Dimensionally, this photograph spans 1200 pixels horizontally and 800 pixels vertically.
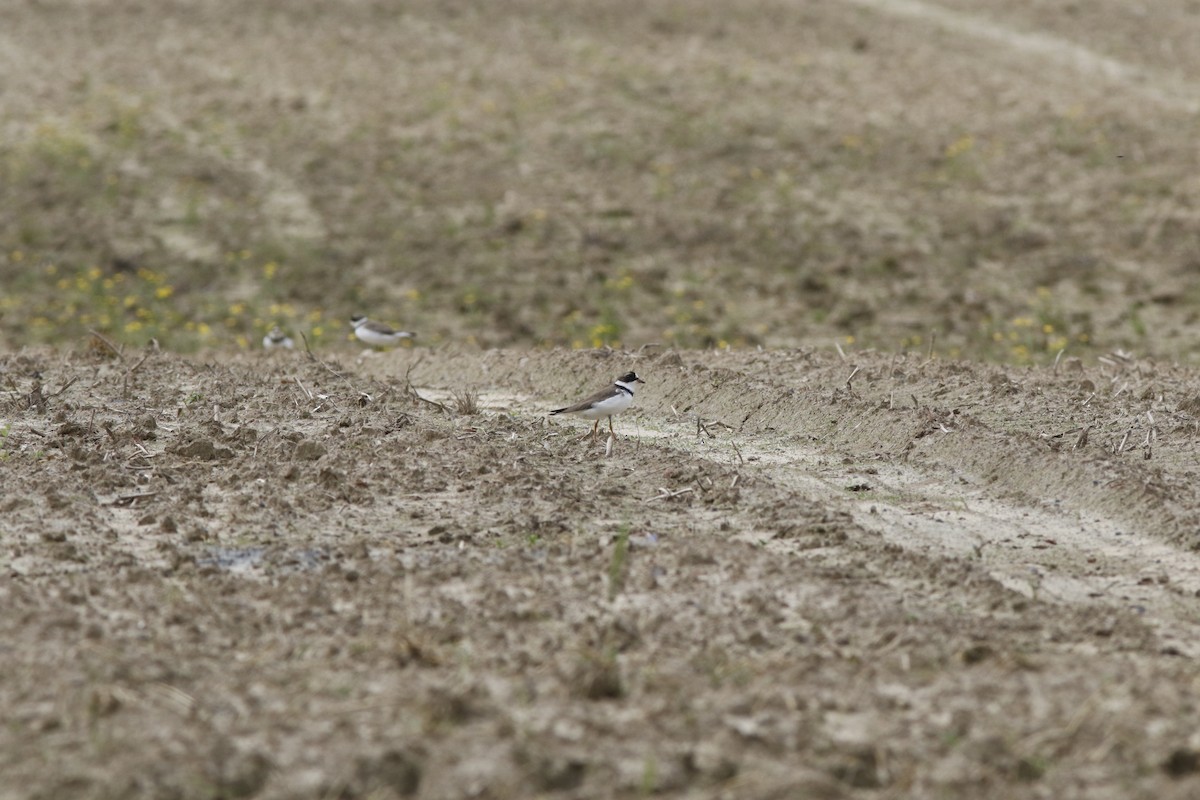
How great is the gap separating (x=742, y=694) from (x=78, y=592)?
10.1 ft

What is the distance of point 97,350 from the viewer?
11.9 metres

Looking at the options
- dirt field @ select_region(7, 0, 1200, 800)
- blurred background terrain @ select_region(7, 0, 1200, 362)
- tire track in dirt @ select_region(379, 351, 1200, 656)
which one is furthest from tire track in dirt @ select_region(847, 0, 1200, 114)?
tire track in dirt @ select_region(379, 351, 1200, 656)

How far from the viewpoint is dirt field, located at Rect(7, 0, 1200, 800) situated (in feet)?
16.1

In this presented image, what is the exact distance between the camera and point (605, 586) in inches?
252

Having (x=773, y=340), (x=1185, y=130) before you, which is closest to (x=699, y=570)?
(x=773, y=340)

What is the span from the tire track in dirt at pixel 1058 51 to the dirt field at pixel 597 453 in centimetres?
172

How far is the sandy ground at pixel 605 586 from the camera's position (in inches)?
187

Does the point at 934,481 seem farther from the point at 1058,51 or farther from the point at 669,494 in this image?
the point at 1058,51

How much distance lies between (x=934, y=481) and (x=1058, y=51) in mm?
22448

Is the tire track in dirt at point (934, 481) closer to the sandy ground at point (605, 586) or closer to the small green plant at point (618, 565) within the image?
the sandy ground at point (605, 586)

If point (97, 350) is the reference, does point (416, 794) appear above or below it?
above

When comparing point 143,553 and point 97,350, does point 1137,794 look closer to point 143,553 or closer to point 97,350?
point 143,553

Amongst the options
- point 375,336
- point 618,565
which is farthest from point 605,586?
point 375,336

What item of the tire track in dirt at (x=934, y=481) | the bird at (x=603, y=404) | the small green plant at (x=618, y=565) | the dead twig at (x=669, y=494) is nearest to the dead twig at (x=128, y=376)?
the tire track in dirt at (x=934, y=481)
